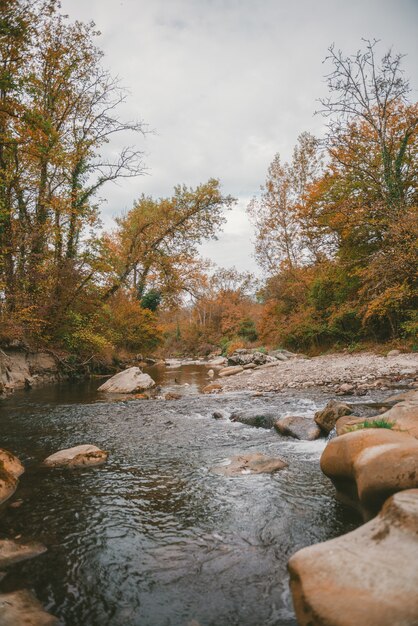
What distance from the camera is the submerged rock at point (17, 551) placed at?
2927mm

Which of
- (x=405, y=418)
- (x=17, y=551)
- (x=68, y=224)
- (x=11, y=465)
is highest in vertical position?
(x=68, y=224)

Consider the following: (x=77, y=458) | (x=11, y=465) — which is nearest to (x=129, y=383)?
(x=77, y=458)

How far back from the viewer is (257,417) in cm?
746

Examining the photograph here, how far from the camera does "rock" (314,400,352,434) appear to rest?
5.96 meters

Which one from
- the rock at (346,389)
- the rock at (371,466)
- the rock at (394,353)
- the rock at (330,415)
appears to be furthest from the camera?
the rock at (394,353)

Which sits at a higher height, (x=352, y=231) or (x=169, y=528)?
(x=352, y=231)

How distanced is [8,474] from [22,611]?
2612 mm

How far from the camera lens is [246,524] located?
138 inches

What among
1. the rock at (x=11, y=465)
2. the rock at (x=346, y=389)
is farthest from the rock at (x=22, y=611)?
the rock at (x=346, y=389)

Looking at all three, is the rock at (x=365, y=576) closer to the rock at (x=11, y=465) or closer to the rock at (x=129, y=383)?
the rock at (x=11, y=465)

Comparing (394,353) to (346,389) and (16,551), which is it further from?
(16,551)

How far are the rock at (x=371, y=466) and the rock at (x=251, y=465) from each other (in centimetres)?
108

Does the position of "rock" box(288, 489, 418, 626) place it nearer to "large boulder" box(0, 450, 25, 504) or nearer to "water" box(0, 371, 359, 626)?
"water" box(0, 371, 359, 626)

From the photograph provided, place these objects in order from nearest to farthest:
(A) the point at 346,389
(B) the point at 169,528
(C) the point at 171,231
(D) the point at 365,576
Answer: (D) the point at 365,576
(B) the point at 169,528
(A) the point at 346,389
(C) the point at 171,231
